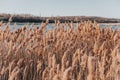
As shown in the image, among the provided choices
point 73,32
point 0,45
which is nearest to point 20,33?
point 0,45

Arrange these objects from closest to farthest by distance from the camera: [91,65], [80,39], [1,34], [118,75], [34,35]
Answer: [91,65]
[118,75]
[1,34]
[34,35]
[80,39]

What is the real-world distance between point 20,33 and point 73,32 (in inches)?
43.7

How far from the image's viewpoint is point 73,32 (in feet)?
21.7

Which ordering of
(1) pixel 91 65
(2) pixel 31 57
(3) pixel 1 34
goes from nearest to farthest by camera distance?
(1) pixel 91 65 → (2) pixel 31 57 → (3) pixel 1 34

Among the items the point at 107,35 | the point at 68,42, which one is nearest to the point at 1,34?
the point at 68,42

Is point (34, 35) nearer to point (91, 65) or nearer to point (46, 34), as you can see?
point (46, 34)

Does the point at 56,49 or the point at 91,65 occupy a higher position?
the point at 91,65

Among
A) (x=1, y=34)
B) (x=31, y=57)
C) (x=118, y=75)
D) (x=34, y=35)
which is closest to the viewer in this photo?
(x=118, y=75)

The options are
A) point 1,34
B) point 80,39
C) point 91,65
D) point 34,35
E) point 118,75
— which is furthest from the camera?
point 80,39

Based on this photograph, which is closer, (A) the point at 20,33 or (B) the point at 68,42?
(B) the point at 68,42

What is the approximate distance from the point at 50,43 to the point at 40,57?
1.81ft

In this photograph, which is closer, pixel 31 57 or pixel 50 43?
pixel 31 57

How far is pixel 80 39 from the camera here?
6.38 m

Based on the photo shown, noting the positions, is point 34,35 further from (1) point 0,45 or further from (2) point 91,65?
(2) point 91,65
